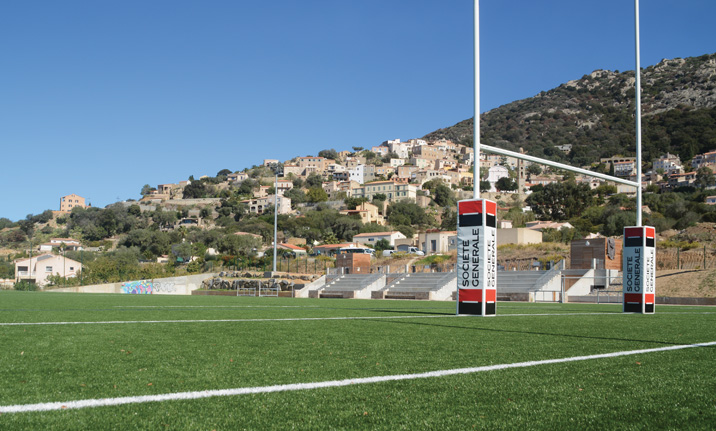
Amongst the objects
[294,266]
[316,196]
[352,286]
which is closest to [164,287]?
[294,266]

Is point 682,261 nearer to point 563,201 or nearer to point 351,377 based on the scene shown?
point 351,377

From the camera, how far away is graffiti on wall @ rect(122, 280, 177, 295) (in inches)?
1700

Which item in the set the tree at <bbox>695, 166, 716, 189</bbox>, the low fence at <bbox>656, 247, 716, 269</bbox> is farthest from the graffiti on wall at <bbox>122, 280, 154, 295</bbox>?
the tree at <bbox>695, 166, 716, 189</bbox>

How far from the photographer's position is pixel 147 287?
44062mm

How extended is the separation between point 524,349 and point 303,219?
106188 millimetres

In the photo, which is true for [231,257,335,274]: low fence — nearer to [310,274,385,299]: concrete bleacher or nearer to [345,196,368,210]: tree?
[310,274,385,299]: concrete bleacher

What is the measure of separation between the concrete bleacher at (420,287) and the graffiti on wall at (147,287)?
19437mm

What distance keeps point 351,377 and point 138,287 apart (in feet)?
141

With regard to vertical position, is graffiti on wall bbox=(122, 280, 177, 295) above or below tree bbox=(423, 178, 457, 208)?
below

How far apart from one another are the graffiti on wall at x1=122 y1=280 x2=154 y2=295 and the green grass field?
3860 cm

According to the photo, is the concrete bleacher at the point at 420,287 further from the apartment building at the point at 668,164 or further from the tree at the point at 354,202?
the apartment building at the point at 668,164

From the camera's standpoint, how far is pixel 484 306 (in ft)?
35.3

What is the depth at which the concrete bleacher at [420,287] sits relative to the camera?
28.4m

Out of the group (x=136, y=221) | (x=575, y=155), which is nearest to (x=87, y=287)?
(x=136, y=221)
